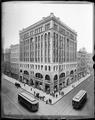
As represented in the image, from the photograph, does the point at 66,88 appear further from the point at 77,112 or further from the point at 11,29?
the point at 11,29

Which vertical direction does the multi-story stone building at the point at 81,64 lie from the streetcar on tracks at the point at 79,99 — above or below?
above

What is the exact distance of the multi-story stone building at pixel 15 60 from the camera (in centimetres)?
158

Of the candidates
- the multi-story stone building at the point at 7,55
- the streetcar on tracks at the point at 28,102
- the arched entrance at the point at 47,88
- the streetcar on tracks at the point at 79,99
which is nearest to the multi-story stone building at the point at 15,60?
the multi-story stone building at the point at 7,55

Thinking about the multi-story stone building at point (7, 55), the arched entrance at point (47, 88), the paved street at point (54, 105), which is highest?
the multi-story stone building at point (7, 55)

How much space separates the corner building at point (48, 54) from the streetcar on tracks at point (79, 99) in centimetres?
15

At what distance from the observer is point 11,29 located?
155cm

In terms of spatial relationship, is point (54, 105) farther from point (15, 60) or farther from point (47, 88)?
point (15, 60)

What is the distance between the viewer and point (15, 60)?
1.62 meters

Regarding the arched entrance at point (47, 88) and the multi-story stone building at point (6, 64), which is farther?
the multi-story stone building at point (6, 64)

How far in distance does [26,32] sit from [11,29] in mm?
163

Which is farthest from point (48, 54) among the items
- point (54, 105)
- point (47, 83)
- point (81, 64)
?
point (54, 105)

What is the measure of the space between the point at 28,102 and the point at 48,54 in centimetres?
52

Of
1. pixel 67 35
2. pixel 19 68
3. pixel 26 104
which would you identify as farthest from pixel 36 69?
pixel 67 35

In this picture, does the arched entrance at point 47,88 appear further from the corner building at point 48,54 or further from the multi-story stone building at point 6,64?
the multi-story stone building at point 6,64
